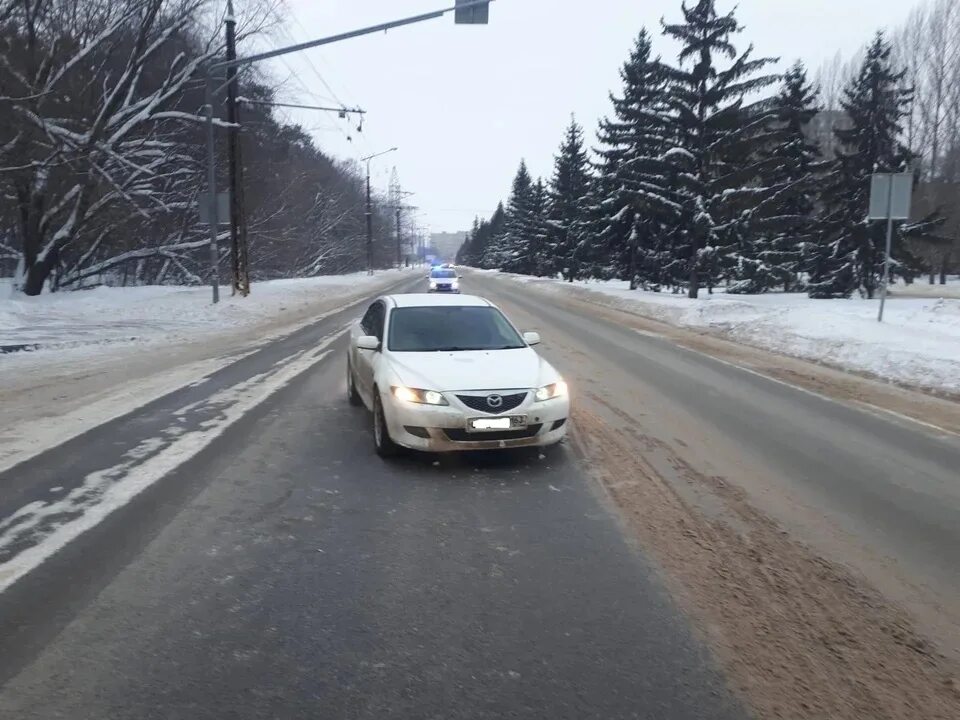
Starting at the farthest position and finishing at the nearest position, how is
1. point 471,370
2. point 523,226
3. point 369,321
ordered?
point 523,226 → point 369,321 → point 471,370

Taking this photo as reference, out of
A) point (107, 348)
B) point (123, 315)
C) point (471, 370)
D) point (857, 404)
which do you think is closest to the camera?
point (471, 370)

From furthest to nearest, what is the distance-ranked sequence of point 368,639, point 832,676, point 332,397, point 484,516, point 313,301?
point 313,301
point 332,397
point 484,516
point 368,639
point 832,676

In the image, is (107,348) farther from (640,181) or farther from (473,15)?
(640,181)

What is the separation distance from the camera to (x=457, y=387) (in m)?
6.08

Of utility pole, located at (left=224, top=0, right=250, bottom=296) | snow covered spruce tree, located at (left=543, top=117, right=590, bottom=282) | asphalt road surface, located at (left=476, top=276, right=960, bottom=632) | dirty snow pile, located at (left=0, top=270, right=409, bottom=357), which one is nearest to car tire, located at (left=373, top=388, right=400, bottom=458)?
asphalt road surface, located at (left=476, top=276, right=960, bottom=632)

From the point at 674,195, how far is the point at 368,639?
31.2 meters

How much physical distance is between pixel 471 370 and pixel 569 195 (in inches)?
1894

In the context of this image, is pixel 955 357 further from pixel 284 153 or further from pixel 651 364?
pixel 284 153

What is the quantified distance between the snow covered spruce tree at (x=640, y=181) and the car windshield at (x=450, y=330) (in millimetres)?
23571

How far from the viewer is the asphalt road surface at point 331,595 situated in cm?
297

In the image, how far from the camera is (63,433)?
7.22 meters

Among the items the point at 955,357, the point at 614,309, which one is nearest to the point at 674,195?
the point at 614,309

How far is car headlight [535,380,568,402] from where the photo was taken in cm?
624

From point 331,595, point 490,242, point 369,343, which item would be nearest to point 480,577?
point 331,595
